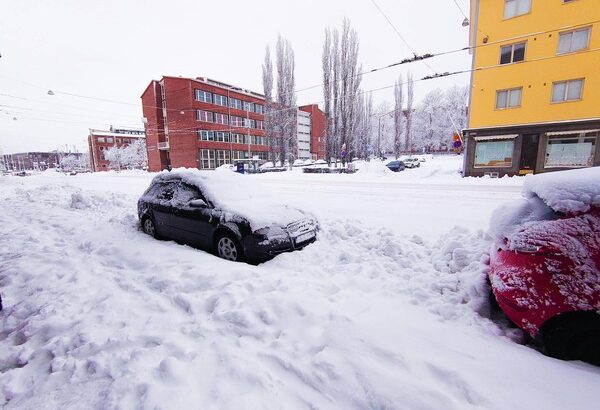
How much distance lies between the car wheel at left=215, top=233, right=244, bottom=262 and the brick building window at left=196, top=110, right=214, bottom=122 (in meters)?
43.6

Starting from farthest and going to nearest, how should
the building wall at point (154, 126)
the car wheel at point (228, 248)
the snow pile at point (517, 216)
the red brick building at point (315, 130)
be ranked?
the red brick building at point (315, 130)
the building wall at point (154, 126)
the car wheel at point (228, 248)
the snow pile at point (517, 216)

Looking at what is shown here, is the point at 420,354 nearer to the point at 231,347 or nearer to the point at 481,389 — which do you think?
the point at 481,389

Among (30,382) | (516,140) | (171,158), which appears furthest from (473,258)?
(171,158)

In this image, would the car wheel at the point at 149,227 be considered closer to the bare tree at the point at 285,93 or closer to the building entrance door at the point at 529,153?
the building entrance door at the point at 529,153

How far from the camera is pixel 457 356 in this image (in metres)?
2.51

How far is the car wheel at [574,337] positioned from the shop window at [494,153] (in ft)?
67.5

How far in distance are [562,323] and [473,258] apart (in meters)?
1.73

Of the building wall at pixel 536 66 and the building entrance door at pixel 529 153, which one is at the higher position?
the building wall at pixel 536 66

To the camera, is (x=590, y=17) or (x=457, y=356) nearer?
Answer: (x=457, y=356)

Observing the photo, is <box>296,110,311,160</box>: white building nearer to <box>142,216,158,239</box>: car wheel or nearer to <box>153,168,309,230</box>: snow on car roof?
<box>142,216,158,239</box>: car wheel

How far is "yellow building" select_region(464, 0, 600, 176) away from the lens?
1664 centimetres

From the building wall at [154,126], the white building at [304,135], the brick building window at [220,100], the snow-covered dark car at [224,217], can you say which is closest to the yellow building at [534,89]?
the snow-covered dark car at [224,217]

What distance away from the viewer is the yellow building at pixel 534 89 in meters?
16.6

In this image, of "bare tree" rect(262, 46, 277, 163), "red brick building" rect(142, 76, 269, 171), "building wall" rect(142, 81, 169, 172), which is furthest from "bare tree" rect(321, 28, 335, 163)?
"building wall" rect(142, 81, 169, 172)
